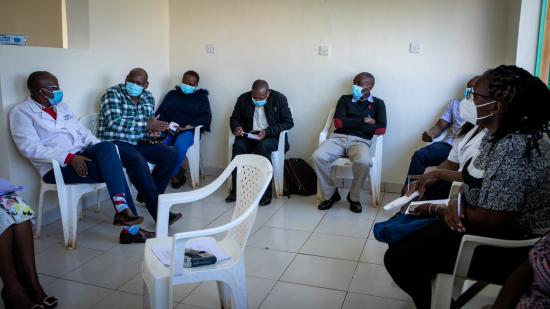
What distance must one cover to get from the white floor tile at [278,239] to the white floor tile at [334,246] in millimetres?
65

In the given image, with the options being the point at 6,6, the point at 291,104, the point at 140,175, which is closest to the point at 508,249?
the point at 140,175

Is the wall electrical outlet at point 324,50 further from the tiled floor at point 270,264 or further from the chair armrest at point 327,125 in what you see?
the tiled floor at point 270,264

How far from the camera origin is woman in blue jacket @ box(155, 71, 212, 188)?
4621 millimetres

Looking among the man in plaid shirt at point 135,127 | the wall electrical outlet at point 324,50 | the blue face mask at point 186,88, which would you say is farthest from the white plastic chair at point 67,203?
the wall electrical outlet at point 324,50

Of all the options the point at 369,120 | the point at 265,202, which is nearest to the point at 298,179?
the point at 265,202

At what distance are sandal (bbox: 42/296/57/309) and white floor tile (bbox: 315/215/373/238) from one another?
182cm

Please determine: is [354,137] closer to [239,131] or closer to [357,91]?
[357,91]

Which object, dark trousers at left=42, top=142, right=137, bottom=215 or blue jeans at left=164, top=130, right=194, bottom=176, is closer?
dark trousers at left=42, top=142, right=137, bottom=215

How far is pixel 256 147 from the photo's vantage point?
4.24 metres

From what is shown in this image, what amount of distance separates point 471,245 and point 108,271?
2054 mm

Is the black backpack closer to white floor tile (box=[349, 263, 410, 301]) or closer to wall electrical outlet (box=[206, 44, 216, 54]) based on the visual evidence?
wall electrical outlet (box=[206, 44, 216, 54])

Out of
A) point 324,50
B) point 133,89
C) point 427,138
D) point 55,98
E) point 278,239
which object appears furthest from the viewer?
point 324,50

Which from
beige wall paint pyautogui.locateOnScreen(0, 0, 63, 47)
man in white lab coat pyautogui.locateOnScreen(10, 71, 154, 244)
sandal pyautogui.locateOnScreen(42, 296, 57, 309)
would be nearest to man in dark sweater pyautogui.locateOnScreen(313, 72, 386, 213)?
man in white lab coat pyautogui.locateOnScreen(10, 71, 154, 244)

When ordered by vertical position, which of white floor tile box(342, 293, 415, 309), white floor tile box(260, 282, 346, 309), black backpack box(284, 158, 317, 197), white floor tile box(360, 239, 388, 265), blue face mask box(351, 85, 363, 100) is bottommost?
white floor tile box(260, 282, 346, 309)
